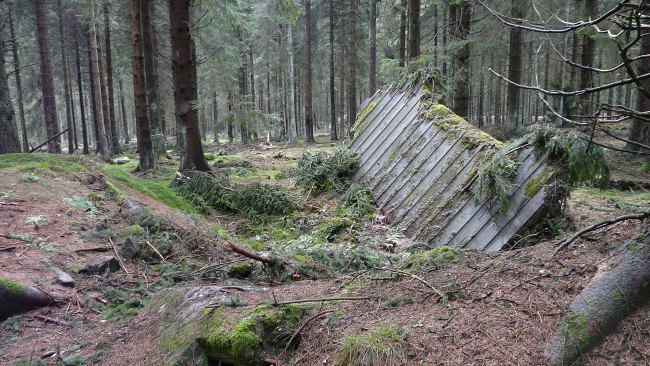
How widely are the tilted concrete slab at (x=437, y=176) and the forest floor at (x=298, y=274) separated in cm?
46

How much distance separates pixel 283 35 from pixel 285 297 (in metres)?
28.0

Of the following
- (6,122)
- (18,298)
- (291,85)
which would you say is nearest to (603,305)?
(18,298)

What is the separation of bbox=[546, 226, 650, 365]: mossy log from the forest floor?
0.21 ft

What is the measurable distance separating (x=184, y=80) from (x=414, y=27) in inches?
244

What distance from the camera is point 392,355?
262 cm

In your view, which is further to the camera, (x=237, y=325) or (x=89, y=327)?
(x=89, y=327)

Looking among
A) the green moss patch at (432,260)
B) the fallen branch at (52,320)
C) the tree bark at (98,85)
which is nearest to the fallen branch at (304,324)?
the green moss patch at (432,260)

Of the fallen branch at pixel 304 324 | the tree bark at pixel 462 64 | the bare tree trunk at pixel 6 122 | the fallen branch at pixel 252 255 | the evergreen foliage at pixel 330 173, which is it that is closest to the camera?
the fallen branch at pixel 304 324

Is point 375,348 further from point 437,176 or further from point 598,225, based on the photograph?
point 437,176

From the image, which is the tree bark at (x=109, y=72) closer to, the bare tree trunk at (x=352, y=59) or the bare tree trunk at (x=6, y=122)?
the bare tree trunk at (x=6, y=122)

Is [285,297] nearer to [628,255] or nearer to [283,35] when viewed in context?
[628,255]

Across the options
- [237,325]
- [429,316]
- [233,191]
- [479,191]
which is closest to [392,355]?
[429,316]

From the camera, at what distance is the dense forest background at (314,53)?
10.8 ft

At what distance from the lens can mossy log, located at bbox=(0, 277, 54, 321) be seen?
4598 mm
